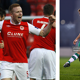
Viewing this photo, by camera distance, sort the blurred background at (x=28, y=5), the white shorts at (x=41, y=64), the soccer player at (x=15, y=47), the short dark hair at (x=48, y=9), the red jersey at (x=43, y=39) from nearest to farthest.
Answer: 1. the soccer player at (x=15, y=47)
2. the white shorts at (x=41, y=64)
3. the red jersey at (x=43, y=39)
4. the short dark hair at (x=48, y=9)
5. the blurred background at (x=28, y=5)

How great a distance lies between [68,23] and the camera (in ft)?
11.6

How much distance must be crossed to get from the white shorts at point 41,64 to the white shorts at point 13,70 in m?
0.46

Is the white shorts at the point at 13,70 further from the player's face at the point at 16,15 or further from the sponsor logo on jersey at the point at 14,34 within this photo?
the player's face at the point at 16,15


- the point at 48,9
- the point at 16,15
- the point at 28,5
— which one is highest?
the point at 28,5

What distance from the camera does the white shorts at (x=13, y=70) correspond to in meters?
3.56

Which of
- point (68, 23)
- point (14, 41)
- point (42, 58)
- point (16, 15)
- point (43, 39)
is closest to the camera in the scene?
point (68, 23)

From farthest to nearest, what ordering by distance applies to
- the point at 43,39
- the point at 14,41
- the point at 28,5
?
1. the point at 28,5
2. the point at 43,39
3. the point at 14,41

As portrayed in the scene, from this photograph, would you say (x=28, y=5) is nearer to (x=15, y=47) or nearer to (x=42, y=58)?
(x=42, y=58)

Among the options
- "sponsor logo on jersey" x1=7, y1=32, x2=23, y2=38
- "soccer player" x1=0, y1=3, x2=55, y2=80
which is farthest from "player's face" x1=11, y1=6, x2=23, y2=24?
"sponsor logo on jersey" x1=7, y1=32, x2=23, y2=38

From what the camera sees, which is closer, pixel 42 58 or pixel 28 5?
pixel 42 58

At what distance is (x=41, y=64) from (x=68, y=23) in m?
0.97

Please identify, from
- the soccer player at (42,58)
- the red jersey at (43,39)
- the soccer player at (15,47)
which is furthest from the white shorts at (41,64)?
the soccer player at (15,47)

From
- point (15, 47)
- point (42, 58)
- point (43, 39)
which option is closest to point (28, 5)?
point (43, 39)

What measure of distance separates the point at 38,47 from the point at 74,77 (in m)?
0.99
